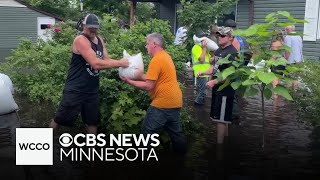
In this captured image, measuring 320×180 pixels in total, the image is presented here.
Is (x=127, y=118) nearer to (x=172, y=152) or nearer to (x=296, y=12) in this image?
(x=172, y=152)

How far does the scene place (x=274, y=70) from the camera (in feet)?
18.7

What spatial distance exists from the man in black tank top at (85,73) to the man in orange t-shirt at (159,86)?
0.45 metres

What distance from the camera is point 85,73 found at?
5.86m

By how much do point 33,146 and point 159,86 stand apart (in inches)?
63.4

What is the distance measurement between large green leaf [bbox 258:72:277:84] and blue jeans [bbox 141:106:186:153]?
3.73 feet

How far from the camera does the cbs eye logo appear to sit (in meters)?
6.65

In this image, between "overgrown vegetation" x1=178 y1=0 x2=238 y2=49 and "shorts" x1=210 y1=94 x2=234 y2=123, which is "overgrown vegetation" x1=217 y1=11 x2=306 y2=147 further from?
"overgrown vegetation" x1=178 y1=0 x2=238 y2=49

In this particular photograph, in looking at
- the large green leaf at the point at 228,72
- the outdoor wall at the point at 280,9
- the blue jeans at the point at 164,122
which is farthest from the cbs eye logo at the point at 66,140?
the outdoor wall at the point at 280,9

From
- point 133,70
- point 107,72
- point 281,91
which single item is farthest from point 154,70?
point 107,72

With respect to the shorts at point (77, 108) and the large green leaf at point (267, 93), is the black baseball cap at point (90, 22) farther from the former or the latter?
the large green leaf at point (267, 93)

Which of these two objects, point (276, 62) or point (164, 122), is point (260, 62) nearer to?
point (276, 62)

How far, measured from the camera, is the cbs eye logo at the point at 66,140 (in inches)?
262

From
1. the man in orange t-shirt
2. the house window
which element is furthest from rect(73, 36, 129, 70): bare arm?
the house window

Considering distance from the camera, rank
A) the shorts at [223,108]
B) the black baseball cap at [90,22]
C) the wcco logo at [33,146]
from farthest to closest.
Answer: the shorts at [223,108]
the black baseball cap at [90,22]
the wcco logo at [33,146]
